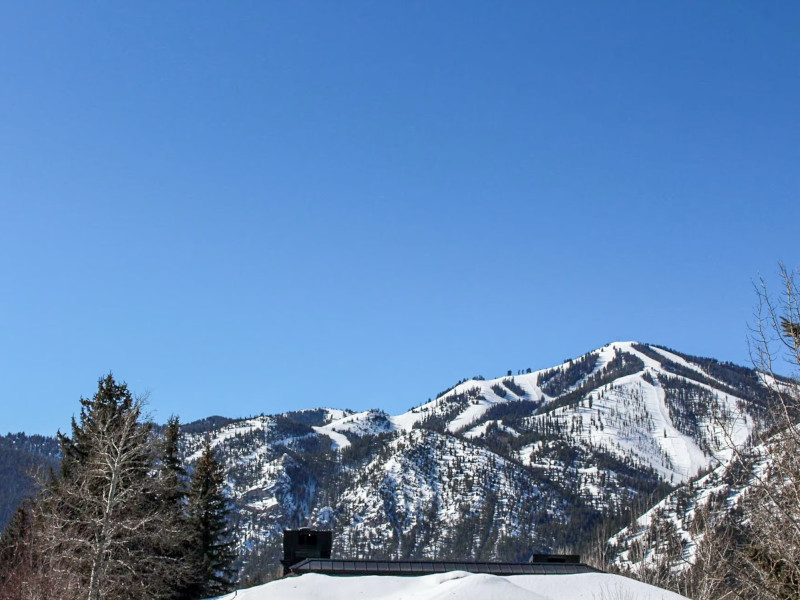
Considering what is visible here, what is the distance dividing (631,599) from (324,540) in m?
26.0

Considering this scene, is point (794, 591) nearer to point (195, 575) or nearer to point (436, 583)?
point (436, 583)

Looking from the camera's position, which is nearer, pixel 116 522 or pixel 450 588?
pixel 450 588

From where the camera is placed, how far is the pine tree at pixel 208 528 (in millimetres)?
41625

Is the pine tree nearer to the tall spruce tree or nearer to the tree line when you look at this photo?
the tree line

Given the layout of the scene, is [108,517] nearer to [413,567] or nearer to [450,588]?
[450,588]

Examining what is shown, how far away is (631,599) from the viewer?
2775 cm

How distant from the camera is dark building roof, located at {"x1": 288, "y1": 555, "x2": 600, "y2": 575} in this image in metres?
36.6

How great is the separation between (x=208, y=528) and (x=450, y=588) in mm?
22419

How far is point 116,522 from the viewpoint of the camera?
27.8 metres

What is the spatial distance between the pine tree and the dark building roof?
541 cm

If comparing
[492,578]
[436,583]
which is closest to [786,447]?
[492,578]

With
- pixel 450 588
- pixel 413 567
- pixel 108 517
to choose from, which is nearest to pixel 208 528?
pixel 413 567

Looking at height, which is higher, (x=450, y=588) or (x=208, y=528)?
(x=208, y=528)

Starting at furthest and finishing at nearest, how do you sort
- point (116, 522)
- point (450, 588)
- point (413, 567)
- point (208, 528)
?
point (208, 528) → point (413, 567) → point (116, 522) → point (450, 588)
